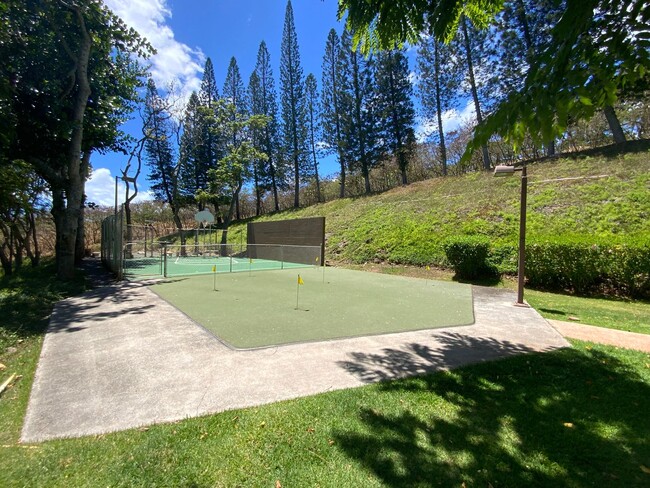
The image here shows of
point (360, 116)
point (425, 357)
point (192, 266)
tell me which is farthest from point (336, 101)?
point (425, 357)

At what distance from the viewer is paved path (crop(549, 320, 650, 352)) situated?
4555mm

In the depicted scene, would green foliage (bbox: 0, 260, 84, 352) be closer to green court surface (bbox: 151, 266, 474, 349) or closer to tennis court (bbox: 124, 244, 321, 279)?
green court surface (bbox: 151, 266, 474, 349)

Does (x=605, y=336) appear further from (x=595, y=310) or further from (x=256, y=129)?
(x=256, y=129)

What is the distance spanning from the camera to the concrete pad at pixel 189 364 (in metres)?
2.96

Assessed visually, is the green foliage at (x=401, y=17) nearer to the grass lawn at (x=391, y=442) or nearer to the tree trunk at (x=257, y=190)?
the grass lawn at (x=391, y=442)

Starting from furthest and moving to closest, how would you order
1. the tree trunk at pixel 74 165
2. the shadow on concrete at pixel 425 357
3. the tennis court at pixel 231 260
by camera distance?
the tennis court at pixel 231 260, the tree trunk at pixel 74 165, the shadow on concrete at pixel 425 357

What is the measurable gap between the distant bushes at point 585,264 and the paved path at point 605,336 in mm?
4061

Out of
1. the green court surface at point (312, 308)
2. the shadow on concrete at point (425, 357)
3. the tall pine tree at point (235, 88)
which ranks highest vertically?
the tall pine tree at point (235, 88)

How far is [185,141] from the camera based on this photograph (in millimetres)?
29828

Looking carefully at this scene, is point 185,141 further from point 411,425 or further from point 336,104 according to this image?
point 411,425

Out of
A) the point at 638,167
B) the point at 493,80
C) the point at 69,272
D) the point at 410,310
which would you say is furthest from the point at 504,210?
the point at 69,272

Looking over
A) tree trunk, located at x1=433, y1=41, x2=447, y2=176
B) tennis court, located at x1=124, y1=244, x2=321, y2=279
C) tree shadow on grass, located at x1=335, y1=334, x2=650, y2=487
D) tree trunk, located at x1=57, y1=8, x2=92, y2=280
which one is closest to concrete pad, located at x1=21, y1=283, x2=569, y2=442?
tree shadow on grass, located at x1=335, y1=334, x2=650, y2=487

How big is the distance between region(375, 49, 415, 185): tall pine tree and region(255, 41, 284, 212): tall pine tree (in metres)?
13.4

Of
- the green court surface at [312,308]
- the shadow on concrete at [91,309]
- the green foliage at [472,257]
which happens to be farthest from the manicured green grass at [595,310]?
the shadow on concrete at [91,309]
